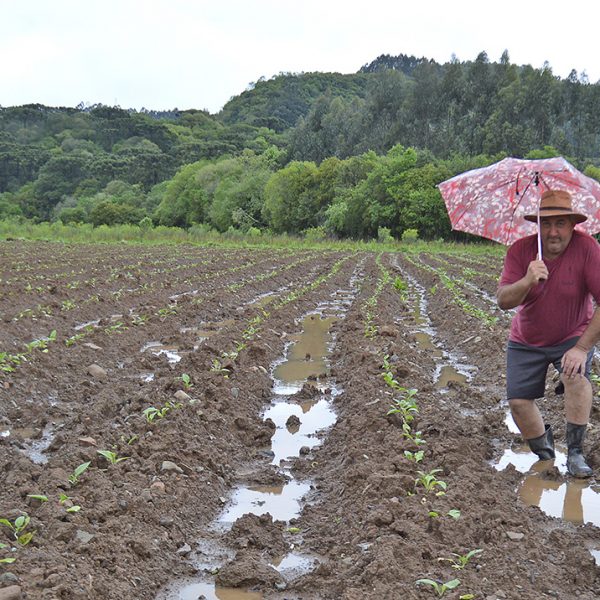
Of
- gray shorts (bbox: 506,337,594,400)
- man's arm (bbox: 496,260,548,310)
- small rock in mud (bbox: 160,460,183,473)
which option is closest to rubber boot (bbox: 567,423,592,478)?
gray shorts (bbox: 506,337,594,400)

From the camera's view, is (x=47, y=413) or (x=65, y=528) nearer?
(x=65, y=528)

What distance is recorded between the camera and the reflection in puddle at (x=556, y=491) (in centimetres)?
419

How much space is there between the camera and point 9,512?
359 centimetres

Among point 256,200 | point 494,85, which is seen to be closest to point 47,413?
point 256,200

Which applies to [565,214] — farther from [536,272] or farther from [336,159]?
[336,159]

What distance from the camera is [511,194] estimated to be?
16.1 feet

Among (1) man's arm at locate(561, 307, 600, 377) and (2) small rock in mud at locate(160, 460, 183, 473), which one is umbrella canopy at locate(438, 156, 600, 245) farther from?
(2) small rock in mud at locate(160, 460, 183, 473)

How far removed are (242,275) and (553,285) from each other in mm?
14108

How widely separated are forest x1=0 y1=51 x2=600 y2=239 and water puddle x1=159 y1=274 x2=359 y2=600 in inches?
1392

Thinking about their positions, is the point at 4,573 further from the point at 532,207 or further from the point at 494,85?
the point at 494,85

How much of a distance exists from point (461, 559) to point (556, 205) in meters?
2.39

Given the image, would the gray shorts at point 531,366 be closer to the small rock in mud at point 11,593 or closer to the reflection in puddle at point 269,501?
the reflection in puddle at point 269,501

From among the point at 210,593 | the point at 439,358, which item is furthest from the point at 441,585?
the point at 439,358

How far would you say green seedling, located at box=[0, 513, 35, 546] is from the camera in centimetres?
332
